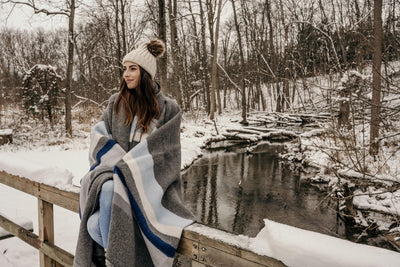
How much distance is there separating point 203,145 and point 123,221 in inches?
452

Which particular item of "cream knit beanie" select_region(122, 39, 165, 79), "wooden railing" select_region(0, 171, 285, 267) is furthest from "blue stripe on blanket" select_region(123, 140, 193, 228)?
"cream knit beanie" select_region(122, 39, 165, 79)

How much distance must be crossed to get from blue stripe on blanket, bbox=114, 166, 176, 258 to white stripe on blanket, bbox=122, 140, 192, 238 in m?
0.04

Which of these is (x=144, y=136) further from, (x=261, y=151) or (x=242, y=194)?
(x=261, y=151)

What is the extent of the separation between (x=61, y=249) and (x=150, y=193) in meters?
1.10

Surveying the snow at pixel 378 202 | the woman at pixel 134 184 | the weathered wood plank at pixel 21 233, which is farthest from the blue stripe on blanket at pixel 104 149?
the snow at pixel 378 202

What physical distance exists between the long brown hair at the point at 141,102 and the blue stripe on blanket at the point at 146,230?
451 mm

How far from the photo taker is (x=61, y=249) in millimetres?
2080

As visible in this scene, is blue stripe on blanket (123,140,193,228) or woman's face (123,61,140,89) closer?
blue stripe on blanket (123,140,193,228)

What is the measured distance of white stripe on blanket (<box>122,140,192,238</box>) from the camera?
1432mm

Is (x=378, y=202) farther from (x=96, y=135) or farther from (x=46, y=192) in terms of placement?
(x=46, y=192)

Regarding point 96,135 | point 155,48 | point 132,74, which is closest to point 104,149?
point 96,135

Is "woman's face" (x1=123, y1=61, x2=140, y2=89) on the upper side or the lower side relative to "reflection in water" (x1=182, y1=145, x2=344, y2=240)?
upper

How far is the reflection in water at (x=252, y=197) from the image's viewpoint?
5891 millimetres

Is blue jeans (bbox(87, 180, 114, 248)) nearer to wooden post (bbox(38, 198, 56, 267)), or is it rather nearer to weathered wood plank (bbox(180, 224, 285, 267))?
weathered wood plank (bbox(180, 224, 285, 267))
